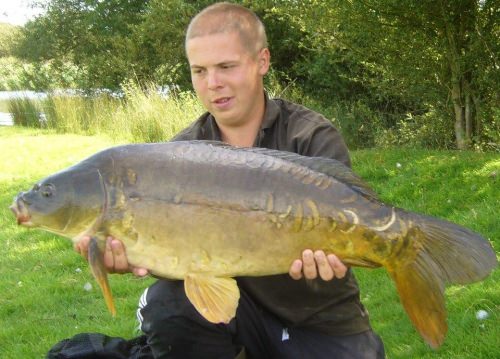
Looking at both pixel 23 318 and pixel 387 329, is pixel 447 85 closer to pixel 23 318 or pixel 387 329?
pixel 387 329

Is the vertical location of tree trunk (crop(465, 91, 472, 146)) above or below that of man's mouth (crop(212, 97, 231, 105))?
below

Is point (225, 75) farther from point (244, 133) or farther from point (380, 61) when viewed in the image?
point (380, 61)

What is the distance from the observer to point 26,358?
2.73 m

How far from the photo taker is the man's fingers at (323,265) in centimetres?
169

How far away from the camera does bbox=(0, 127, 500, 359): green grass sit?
2.59 metres

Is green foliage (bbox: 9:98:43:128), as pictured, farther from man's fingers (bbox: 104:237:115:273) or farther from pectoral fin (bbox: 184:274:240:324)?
pectoral fin (bbox: 184:274:240:324)

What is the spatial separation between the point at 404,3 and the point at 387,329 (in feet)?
11.6

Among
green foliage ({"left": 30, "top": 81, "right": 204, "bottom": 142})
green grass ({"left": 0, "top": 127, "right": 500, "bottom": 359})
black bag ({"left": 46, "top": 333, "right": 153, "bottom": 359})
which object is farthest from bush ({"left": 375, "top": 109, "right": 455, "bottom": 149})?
black bag ({"left": 46, "top": 333, "right": 153, "bottom": 359})

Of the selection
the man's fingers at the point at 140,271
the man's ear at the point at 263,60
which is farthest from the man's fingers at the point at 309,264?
the man's ear at the point at 263,60

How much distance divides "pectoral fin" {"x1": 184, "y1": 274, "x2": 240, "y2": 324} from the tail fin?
45cm

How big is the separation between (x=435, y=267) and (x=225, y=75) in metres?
0.98

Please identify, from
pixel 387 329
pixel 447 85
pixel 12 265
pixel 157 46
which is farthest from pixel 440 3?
pixel 157 46

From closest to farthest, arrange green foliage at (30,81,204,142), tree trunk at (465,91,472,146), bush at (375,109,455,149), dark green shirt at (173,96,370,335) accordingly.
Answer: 1. dark green shirt at (173,96,370,335)
2. tree trunk at (465,91,472,146)
3. bush at (375,109,455,149)
4. green foliage at (30,81,204,142)

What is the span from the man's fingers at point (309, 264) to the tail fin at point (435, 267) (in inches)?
8.2
